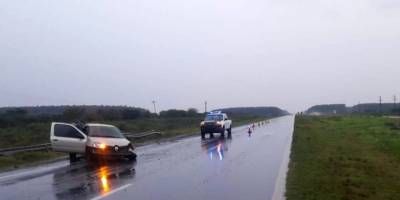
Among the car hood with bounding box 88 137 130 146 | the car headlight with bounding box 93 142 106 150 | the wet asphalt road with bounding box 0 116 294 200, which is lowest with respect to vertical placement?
the wet asphalt road with bounding box 0 116 294 200

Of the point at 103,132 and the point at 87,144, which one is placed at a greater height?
the point at 103,132

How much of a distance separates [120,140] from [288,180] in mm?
10172

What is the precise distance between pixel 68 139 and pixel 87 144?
0.83m

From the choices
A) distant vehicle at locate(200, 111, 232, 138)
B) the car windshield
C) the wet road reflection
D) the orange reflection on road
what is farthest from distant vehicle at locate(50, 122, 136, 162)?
distant vehicle at locate(200, 111, 232, 138)

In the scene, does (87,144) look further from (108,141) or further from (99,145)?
(108,141)

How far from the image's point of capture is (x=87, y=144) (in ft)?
76.7

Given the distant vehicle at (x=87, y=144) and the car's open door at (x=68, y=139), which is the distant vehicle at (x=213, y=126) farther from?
the car's open door at (x=68, y=139)

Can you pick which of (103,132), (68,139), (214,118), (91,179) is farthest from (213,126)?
(91,179)

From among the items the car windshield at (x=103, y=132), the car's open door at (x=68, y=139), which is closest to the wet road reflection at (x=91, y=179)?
the car's open door at (x=68, y=139)

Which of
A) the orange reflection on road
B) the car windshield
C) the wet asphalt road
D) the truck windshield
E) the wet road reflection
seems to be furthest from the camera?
the truck windshield

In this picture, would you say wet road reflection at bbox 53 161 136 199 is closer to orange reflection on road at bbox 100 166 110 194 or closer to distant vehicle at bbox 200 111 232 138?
orange reflection on road at bbox 100 166 110 194

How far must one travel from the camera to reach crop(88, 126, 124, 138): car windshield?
24564 mm

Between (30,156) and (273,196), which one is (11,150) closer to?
(30,156)

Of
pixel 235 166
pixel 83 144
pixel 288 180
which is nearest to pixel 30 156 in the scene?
pixel 83 144
